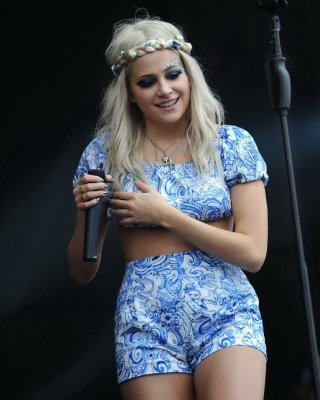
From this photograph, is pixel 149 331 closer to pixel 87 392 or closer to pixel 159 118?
pixel 159 118

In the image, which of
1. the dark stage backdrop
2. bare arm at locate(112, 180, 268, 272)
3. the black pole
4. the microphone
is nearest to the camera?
the black pole

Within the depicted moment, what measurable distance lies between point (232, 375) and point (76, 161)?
1.98m

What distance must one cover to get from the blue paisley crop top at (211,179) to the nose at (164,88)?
239 millimetres

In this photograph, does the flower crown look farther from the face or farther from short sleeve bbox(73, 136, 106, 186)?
short sleeve bbox(73, 136, 106, 186)

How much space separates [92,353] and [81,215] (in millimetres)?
1410

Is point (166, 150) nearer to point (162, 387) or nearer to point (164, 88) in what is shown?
point (164, 88)

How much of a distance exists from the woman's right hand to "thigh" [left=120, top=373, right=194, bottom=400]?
57cm

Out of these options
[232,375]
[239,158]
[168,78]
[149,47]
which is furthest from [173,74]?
[232,375]

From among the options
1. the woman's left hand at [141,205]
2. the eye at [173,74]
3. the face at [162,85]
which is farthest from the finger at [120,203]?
the eye at [173,74]

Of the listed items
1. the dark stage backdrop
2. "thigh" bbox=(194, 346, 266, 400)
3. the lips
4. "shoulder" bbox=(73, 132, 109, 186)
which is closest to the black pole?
"thigh" bbox=(194, 346, 266, 400)

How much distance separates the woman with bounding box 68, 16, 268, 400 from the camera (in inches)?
117

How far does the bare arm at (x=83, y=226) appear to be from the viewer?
2969 millimetres

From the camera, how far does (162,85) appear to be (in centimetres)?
326

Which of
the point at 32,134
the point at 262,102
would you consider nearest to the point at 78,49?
the point at 32,134
